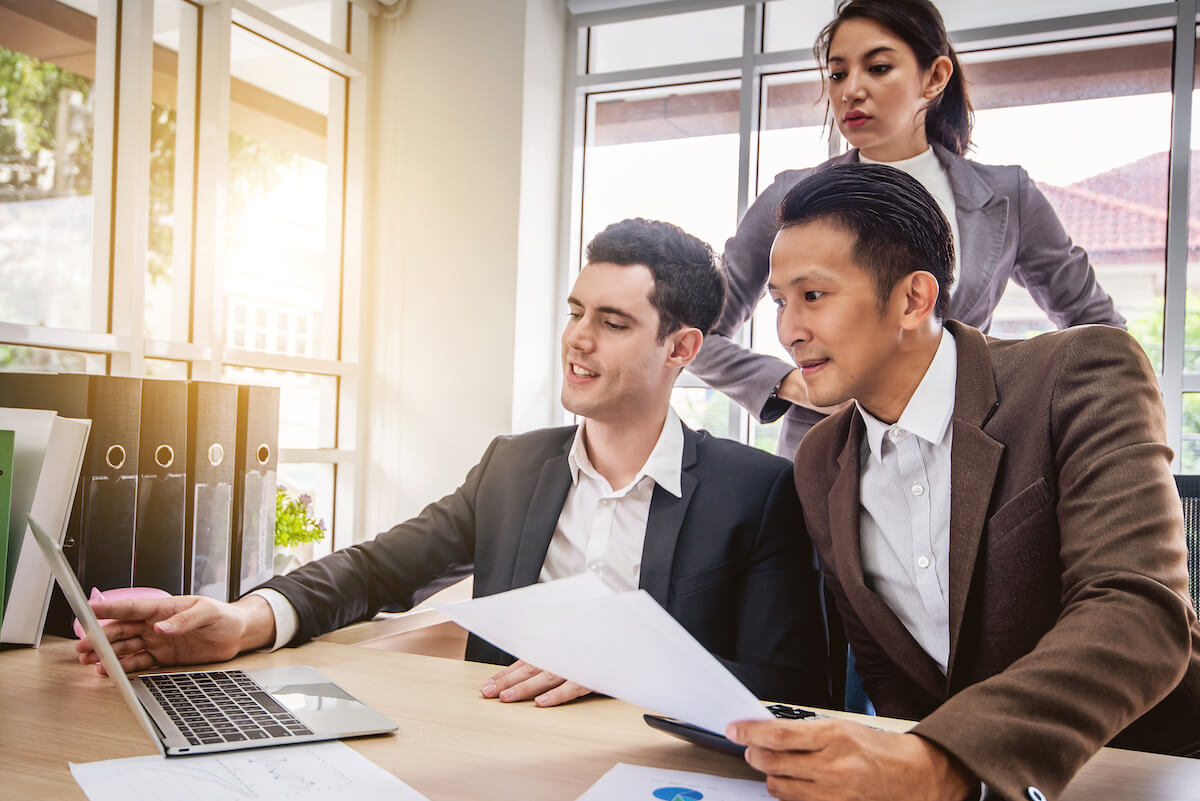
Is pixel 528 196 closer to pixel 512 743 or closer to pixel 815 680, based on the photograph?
pixel 815 680

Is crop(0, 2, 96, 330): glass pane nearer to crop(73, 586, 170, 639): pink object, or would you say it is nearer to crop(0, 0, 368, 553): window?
crop(0, 0, 368, 553): window

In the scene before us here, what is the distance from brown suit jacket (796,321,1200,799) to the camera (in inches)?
31.0

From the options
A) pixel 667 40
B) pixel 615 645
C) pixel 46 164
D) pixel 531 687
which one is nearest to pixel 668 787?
pixel 615 645

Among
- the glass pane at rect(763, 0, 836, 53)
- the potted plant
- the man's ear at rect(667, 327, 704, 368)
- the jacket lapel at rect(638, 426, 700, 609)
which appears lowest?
the potted plant

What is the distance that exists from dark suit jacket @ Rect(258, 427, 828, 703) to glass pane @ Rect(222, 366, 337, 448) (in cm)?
154

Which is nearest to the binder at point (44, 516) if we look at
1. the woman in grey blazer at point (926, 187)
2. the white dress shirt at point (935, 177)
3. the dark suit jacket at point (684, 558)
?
the dark suit jacket at point (684, 558)

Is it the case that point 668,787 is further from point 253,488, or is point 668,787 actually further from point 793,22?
point 793,22

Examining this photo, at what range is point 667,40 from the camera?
10.6 ft

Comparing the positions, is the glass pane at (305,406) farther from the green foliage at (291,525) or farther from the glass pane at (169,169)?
the green foliage at (291,525)

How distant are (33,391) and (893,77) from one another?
1.62 m

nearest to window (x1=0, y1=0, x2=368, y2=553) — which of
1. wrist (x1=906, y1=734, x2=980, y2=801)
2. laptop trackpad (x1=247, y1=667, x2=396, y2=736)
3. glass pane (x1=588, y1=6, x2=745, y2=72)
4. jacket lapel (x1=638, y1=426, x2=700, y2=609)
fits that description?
glass pane (x1=588, y1=6, x2=745, y2=72)

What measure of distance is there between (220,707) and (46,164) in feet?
6.03

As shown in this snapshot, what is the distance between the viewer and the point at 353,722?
3.16ft

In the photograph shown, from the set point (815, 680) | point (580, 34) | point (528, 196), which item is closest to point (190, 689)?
point (815, 680)
